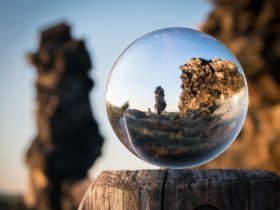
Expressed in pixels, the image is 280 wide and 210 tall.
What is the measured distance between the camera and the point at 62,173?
20.8 metres

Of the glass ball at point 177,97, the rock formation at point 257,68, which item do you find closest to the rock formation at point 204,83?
the glass ball at point 177,97

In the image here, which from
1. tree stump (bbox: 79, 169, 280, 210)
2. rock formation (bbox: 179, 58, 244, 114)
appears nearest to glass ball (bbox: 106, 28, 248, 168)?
rock formation (bbox: 179, 58, 244, 114)

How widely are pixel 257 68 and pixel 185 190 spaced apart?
39.6 feet

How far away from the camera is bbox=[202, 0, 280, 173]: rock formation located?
1337 cm

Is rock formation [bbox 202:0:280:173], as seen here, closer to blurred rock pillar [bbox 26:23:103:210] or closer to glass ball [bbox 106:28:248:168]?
blurred rock pillar [bbox 26:23:103:210]

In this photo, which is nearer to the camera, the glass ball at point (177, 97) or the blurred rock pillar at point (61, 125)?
the glass ball at point (177, 97)

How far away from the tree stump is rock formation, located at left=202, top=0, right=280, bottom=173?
10.5 metres

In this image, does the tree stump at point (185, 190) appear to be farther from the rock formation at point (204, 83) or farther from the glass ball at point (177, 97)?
the rock formation at point (204, 83)

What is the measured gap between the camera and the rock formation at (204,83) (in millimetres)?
2127

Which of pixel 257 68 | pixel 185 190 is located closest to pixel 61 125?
pixel 257 68

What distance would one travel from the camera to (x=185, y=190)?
2.03m

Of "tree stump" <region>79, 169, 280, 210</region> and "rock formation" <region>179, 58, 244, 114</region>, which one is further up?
"rock formation" <region>179, 58, 244, 114</region>

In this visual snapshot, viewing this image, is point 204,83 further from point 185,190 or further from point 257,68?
point 257,68

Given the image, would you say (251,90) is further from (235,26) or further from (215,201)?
(215,201)
